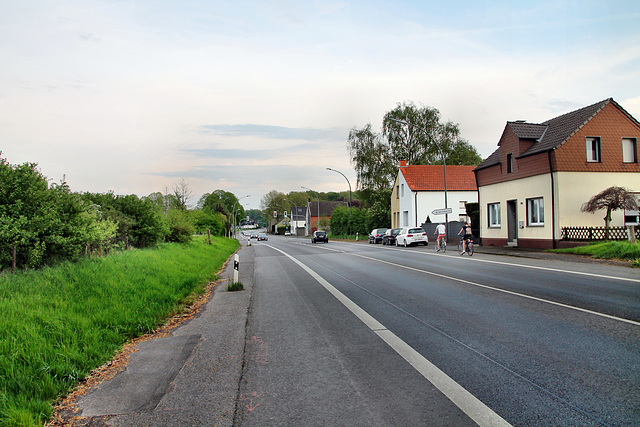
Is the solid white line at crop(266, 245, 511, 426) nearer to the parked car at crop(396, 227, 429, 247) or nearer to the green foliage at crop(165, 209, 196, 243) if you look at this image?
the green foliage at crop(165, 209, 196, 243)

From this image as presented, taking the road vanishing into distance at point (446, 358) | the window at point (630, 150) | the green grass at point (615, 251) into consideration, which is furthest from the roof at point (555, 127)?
the road vanishing into distance at point (446, 358)

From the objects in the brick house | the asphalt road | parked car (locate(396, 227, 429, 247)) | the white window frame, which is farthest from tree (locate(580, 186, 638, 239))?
parked car (locate(396, 227, 429, 247))

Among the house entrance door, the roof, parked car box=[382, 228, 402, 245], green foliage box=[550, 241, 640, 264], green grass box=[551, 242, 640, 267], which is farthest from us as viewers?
parked car box=[382, 228, 402, 245]

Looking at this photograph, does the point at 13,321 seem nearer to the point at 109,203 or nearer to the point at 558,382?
the point at 558,382

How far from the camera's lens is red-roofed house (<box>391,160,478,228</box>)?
48750 millimetres

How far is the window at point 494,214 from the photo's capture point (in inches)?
1188

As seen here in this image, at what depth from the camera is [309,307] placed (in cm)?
897

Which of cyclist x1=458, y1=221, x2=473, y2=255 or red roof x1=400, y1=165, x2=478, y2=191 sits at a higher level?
red roof x1=400, y1=165, x2=478, y2=191

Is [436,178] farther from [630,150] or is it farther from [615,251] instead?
[615,251]

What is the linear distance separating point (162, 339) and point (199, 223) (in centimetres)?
3714

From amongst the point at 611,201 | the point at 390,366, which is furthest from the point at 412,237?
the point at 390,366

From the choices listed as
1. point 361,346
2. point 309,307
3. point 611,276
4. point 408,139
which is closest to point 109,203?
point 309,307

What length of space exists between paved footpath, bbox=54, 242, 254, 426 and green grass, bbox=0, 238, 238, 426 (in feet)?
1.27

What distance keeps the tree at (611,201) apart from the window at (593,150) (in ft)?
10.3
